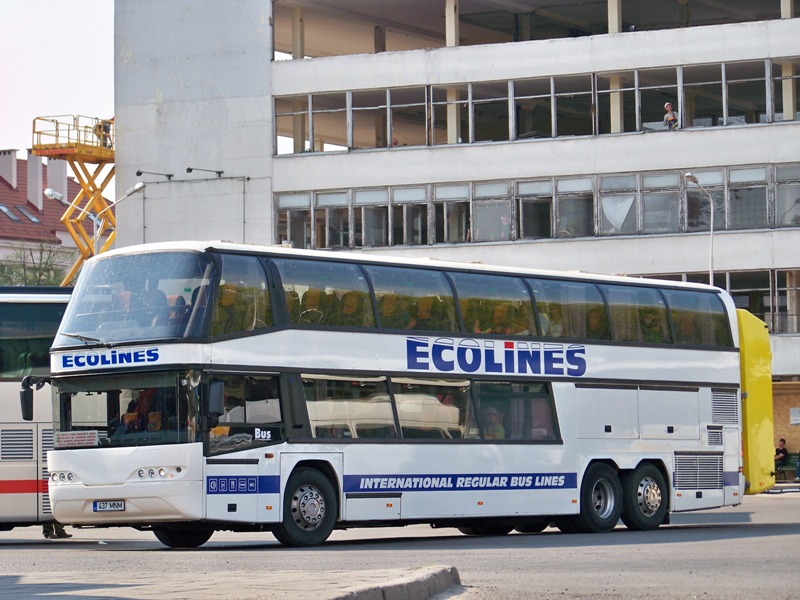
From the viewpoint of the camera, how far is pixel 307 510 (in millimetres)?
21000

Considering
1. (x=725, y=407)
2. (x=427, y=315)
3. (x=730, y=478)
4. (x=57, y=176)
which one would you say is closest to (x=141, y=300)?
(x=427, y=315)

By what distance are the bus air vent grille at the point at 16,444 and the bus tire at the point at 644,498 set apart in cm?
929

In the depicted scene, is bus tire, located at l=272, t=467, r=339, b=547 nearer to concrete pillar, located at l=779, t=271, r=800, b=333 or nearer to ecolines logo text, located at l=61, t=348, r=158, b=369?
ecolines logo text, located at l=61, t=348, r=158, b=369

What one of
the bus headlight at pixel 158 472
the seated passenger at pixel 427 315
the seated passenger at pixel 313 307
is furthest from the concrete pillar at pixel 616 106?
the bus headlight at pixel 158 472

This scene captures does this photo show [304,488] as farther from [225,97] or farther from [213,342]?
[225,97]

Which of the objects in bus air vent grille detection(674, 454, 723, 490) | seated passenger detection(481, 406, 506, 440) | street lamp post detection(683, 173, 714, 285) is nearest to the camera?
seated passenger detection(481, 406, 506, 440)

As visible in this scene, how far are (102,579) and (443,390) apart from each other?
9.75 m

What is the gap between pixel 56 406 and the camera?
21.2 metres

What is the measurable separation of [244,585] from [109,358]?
28.4ft

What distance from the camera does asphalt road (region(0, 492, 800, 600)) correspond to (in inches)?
509

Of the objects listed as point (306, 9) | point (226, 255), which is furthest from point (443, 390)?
point (306, 9)

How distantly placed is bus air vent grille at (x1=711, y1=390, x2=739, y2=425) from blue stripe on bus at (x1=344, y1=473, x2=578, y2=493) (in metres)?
3.68

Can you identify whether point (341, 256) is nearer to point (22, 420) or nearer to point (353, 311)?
point (353, 311)

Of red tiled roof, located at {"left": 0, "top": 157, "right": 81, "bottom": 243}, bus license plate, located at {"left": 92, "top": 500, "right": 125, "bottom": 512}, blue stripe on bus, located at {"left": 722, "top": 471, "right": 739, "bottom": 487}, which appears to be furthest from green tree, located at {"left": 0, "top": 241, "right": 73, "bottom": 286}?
bus license plate, located at {"left": 92, "top": 500, "right": 125, "bottom": 512}
